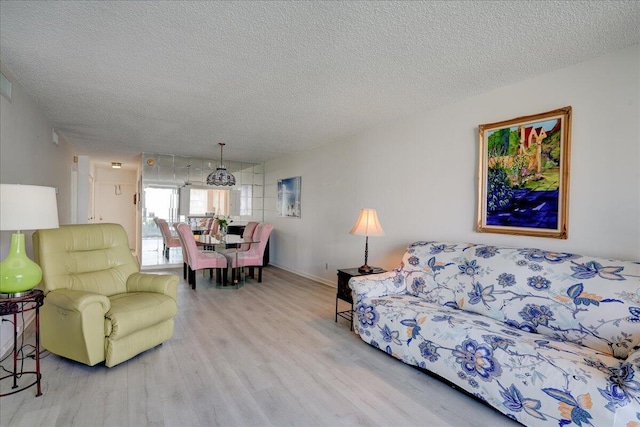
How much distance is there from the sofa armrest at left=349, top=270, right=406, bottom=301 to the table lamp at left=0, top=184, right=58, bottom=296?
7.89 ft

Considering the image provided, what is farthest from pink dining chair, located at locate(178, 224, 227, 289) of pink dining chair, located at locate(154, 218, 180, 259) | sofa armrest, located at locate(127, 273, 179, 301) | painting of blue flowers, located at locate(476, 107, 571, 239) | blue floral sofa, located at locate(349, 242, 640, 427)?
painting of blue flowers, located at locate(476, 107, 571, 239)

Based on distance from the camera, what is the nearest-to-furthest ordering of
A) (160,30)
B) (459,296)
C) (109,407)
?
(109,407) < (160,30) < (459,296)

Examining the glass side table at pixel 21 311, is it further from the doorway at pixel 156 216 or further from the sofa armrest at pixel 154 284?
the doorway at pixel 156 216

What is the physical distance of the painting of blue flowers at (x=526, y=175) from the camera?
2.55m

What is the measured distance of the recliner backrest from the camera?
100 inches

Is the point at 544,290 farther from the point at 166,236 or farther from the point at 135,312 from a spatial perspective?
the point at 166,236

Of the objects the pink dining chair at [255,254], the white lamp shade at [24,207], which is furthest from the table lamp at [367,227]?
the white lamp shade at [24,207]

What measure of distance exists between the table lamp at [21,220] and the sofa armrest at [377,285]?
2.40 metres

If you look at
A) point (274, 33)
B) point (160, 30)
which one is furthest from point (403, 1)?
point (160, 30)

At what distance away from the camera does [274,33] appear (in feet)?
6.88

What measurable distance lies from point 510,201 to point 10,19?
3.96 metres

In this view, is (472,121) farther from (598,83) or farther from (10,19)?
(10,19)

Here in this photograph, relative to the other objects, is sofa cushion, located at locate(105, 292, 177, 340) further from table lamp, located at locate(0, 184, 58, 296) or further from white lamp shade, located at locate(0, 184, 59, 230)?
white lamp shade, located at locate(0, 184, 59, 230)

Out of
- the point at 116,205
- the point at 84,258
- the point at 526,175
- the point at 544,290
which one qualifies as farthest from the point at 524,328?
the point at 116,205
